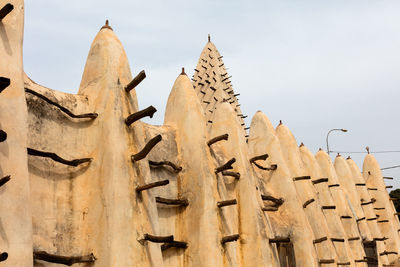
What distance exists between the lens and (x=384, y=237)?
70.9ft

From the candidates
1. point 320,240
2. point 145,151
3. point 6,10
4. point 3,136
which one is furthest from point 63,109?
point 320,240

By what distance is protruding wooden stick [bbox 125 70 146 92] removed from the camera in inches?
334

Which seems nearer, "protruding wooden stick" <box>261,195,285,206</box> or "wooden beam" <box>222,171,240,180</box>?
"wooden beam" <box>222,171,240,180</box>

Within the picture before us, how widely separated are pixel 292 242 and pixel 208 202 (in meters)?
5.14

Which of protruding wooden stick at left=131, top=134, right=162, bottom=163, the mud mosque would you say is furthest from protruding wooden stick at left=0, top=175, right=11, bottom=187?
protruding wooden stick at left=131, top=134, right=162, bottom=163

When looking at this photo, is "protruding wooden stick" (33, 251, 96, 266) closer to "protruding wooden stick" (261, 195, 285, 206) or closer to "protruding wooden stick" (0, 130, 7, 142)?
"protruding wooden stick" (0, 130, 7, 142)

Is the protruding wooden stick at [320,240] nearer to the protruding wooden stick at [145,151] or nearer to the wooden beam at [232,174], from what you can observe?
the wooden beam at [232,174]

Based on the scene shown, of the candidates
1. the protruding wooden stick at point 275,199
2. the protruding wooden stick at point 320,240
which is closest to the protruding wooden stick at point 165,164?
the protruding wooden stick at point 275,199

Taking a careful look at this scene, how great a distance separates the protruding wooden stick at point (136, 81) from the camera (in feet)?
27.9

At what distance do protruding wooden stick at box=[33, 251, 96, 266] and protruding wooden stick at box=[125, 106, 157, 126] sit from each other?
8.36 ft

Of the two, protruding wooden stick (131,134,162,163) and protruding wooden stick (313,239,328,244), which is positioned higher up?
protruding wooden stick (131,134,162,163)

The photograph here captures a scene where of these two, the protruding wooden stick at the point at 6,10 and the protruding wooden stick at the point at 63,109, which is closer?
the protruding wooden stick at the point at 6,10

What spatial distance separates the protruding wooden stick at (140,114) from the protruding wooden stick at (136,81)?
68 cm

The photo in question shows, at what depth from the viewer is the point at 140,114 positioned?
8.28 metres
